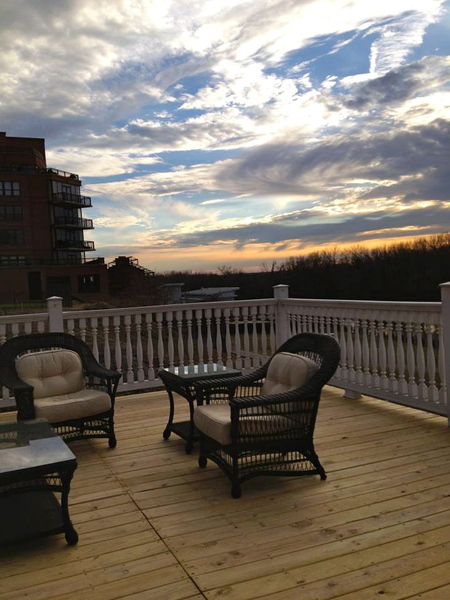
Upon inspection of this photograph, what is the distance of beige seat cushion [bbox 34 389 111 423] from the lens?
13.4 feet

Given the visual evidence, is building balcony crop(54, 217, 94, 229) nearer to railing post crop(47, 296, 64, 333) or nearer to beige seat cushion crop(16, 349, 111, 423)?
railing post crop(47, 296, 64, 333)

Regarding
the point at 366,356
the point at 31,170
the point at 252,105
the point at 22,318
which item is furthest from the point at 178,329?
the point at 31,170

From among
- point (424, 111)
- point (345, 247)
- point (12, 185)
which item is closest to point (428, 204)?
point (424, 111)

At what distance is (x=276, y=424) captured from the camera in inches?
135

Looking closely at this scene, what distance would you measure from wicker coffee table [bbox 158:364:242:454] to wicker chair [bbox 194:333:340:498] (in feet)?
1.08

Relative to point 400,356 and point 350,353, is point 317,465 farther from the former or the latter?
point 350,353

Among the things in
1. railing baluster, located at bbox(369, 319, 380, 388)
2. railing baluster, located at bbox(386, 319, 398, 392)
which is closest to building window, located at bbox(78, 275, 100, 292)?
railing baluster, located at bbox(369, 319, 380, 388)

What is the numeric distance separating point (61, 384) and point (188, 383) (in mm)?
1247

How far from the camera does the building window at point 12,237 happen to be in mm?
39375

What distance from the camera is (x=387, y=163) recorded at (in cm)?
1375

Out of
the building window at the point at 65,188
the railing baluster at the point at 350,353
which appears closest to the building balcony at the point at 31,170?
the building window at the point at 65,188

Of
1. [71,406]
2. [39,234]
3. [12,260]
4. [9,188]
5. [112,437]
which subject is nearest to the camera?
[71,406]

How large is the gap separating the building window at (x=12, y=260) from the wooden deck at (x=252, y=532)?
37916 mm

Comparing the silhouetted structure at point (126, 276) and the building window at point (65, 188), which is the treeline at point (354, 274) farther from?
the building window at point (65, 188)
